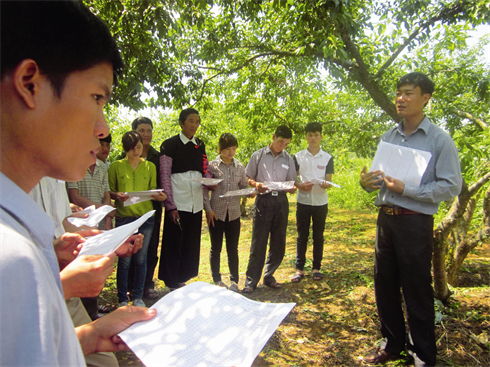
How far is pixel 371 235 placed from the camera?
6.79 meters

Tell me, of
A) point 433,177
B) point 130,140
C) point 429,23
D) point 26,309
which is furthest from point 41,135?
point 429,23

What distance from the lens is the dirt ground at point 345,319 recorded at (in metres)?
2.56

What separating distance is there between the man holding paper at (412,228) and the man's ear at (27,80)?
7.82ft

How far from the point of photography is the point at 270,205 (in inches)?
158

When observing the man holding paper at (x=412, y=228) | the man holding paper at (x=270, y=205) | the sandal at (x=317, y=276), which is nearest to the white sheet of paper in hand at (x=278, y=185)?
the man holding paper at (x=270, y=205)

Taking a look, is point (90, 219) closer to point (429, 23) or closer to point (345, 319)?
point (345, 319)

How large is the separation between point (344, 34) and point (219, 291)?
3.75m

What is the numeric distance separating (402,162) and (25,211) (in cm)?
253

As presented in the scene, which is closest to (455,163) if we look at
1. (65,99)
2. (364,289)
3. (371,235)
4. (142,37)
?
(364,289)

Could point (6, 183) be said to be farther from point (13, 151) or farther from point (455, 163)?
point (455, 163)

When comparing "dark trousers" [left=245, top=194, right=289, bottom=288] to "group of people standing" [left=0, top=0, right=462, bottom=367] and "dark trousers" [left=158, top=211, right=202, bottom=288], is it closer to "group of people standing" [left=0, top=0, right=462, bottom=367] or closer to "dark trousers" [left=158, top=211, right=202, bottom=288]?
"group of people standing" [left=0, top=0, right=462, bottom=367]

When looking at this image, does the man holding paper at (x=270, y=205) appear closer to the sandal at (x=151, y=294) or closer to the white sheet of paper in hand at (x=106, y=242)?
the sandal at (x=151, y=294)

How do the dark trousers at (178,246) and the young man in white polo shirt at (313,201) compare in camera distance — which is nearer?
the dark trousers at (178,246)

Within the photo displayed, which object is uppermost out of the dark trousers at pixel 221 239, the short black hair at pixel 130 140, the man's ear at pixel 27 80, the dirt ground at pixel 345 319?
the man's ear at pixel 27 80
